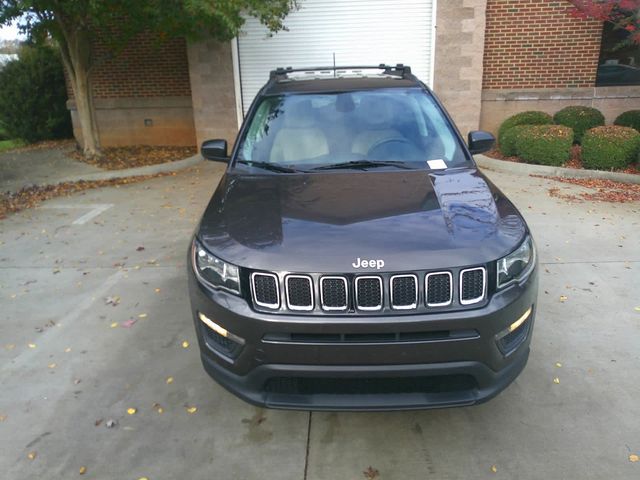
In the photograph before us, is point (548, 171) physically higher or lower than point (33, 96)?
lower

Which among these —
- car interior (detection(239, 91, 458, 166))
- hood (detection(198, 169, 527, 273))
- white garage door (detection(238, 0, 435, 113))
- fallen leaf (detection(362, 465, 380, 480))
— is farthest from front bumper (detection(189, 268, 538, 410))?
white garage door (detection(238, 0, 435, 113))

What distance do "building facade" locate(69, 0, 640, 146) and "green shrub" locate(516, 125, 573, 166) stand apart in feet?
5.51

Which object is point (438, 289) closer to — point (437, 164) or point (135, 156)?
point (437, 164)

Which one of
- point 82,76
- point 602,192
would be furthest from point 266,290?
point 82,76

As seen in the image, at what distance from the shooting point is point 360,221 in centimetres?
264

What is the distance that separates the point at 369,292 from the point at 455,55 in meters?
8.90

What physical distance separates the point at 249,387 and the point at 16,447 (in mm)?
1431

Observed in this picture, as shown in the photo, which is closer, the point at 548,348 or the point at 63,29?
the point at 548,348

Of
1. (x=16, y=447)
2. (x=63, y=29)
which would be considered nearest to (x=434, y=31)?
(x=63, y=29)

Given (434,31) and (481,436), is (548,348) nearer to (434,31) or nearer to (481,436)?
(481,436)

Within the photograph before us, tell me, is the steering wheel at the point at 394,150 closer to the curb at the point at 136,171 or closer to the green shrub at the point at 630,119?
the curb at the point at 136,171

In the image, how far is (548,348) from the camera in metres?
3.59

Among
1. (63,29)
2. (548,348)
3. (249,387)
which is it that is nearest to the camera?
(249,387)

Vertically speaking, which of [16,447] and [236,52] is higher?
[236,52]
